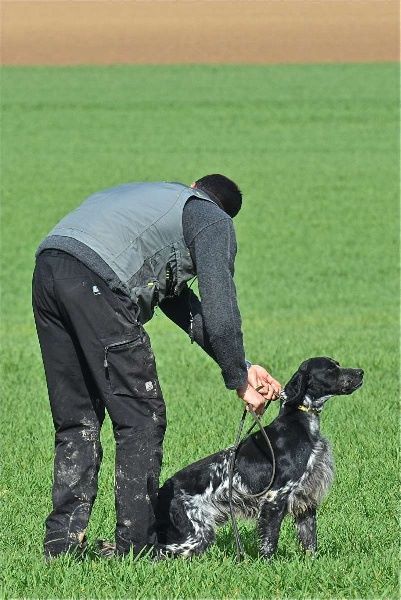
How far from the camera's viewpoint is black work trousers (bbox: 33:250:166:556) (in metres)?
6.06

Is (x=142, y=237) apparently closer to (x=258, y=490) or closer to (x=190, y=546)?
(x=258, y=490)

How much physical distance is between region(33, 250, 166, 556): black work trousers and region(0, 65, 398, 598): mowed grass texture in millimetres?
311

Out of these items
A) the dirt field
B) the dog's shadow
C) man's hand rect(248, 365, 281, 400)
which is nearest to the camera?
man's hand rect(248, 365, 281, 400)

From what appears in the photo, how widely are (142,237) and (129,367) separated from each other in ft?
2.17

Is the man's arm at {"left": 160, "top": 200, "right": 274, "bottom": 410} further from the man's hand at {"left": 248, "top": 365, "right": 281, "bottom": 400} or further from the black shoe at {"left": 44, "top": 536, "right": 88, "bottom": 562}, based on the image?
the black shoe at {"left": 44, "top": 536, "right": 88, "bottom": 562}

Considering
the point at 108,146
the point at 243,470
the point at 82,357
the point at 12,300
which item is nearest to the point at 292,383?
the point at 243,470

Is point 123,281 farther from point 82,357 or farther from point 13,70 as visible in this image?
point 13,70

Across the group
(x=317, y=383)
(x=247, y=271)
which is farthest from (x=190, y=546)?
(x=247, y=271)

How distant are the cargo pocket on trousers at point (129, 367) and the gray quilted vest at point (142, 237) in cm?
24

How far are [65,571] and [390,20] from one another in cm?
5996

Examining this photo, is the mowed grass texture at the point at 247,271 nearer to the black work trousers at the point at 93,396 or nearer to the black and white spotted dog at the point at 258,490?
the black and white spotted dog at the point at 258,490

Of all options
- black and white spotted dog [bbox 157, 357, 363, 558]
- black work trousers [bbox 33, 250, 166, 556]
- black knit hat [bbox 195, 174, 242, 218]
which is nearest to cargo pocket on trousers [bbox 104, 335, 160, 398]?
black work trousers [bbox 33, 250, 166, 556]

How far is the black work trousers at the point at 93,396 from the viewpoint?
6062 mm

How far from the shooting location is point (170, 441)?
973 centimetres
